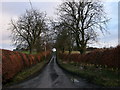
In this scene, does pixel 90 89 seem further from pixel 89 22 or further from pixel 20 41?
pixel 20 41

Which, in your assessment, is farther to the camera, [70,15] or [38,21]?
[38,21]

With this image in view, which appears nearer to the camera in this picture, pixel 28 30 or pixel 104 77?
pixel 104 77

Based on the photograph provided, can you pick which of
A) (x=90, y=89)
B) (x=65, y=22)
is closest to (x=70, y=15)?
(x=65, y=22)

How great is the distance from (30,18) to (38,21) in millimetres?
2224

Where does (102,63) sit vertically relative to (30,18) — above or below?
below

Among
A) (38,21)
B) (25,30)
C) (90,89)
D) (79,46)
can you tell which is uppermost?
(38,21)

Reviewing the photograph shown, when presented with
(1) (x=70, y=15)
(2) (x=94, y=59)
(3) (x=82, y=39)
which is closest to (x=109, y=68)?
(2) (x=94, y=59)

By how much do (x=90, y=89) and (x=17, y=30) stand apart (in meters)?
34.7

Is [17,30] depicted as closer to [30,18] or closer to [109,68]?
[30,18]

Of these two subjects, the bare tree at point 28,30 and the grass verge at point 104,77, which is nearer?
the grass verge at point 104,77

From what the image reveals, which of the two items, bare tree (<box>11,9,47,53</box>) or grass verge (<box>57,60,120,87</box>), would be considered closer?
grass verge (<box>57,60,120,87</box>)

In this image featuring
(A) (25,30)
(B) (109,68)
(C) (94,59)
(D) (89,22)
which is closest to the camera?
(B) (109,68)

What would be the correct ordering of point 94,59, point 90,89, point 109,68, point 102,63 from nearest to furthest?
1. point 90,89
2. point 109,68
3. point 102,63
4. point 94,59

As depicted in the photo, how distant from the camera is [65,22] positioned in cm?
3009
